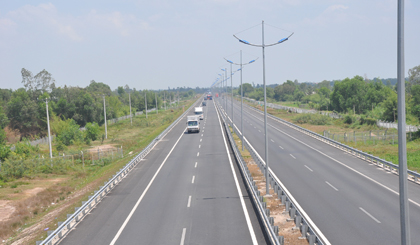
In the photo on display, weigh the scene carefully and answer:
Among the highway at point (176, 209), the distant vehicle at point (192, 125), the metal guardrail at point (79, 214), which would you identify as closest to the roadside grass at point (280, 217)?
the highway at point (176, 209)

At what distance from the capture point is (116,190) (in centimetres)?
2419

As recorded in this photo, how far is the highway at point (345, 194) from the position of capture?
1501 cm

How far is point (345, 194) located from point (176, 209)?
384 inches

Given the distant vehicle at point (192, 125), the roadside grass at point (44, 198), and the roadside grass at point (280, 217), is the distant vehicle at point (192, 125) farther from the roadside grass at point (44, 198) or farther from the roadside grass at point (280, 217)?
the roadside grass at point (280, 217)

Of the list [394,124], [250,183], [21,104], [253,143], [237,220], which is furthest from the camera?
[21,104]

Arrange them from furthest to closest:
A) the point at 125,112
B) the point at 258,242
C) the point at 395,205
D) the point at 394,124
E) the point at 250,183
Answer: the point at 125,112 < the point at 394,124 < the point at 250,183 < the point at 395,205 < the point at 258,242

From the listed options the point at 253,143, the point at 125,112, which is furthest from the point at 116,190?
the point at 125,112

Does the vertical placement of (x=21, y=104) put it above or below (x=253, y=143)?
above

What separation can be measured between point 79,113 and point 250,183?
74.8 meters

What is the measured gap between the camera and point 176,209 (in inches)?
757

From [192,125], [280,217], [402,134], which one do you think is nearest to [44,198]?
[280,217]

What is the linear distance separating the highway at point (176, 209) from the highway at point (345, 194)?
3.35 metres

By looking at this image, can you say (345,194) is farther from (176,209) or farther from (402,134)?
(402,134)

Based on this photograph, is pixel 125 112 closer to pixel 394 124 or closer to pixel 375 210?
pixel 394 124
